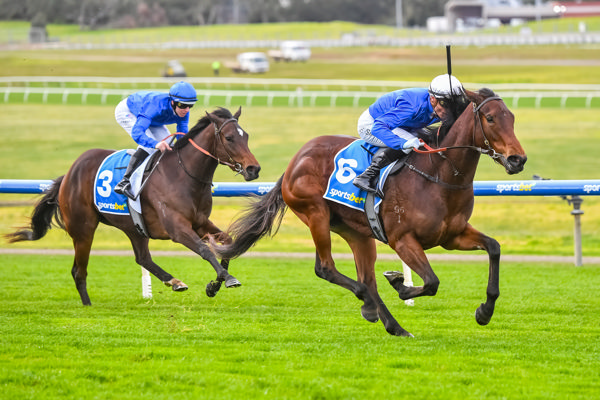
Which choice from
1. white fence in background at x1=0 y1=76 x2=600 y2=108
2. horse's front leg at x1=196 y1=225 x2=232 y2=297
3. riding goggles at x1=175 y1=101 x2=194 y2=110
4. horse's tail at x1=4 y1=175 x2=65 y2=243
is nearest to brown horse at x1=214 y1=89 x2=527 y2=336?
horse's front leg at x1=196 y1=225 x2=232 y2=297

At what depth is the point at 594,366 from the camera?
5156mm

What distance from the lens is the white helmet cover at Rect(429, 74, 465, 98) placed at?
19.6 feet

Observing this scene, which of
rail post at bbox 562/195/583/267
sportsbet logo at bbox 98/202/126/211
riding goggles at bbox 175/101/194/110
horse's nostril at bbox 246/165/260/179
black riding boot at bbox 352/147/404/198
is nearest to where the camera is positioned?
black riding boot at bbox 352/147/404/198

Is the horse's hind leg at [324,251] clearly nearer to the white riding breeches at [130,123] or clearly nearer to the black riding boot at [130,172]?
the black riding boot at [130,172]

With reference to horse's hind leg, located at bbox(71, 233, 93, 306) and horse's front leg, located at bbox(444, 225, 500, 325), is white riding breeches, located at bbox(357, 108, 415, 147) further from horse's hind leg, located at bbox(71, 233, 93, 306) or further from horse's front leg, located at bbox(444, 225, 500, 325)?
horse's hind leg, located at bbox(71, 233, 93, 306)

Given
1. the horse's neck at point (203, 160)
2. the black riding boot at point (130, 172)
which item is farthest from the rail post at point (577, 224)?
the black riding boot at point (130, 172)

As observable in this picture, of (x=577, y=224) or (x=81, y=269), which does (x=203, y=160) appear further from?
(x=577, y=224)

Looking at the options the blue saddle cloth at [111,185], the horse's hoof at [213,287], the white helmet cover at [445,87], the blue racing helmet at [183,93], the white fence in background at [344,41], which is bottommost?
the white fence in background at [344,41]

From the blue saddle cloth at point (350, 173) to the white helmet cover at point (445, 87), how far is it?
60 cm

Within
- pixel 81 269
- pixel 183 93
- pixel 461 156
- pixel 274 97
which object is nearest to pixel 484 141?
pixel 461 156

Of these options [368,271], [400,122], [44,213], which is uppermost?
[400,122]

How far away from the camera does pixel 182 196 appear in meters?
7.27

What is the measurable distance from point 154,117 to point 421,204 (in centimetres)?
273

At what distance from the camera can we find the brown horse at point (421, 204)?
18.8ft
